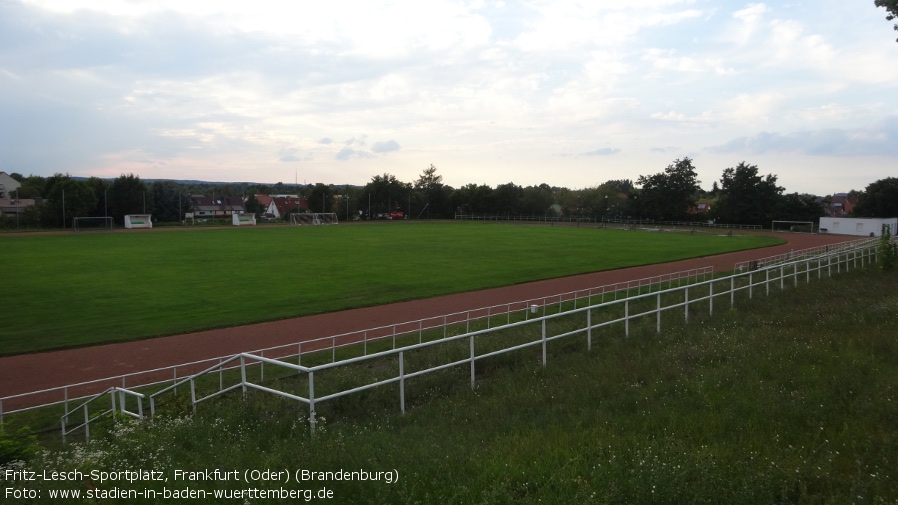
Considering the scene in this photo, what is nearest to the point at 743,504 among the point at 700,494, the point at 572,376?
the point at 700,494

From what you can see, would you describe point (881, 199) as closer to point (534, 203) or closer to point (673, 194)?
point (673, 194)

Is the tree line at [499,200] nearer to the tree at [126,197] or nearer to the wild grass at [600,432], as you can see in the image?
the tree at [126,197]

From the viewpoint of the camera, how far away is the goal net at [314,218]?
104 metres

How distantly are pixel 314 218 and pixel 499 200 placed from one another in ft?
120

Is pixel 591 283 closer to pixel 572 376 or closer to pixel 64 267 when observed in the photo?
pixel 572 376

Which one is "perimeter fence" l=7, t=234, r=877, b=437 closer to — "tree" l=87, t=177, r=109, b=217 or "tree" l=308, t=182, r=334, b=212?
"tree" l=87, t=177, r=109, b=217

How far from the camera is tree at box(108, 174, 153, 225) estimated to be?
3558 inches

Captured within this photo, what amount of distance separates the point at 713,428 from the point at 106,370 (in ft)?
55.0

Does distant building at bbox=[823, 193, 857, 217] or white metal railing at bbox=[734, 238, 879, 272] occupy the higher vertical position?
distant building at bbox=[823, 193, 857, 217]

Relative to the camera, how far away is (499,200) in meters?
122

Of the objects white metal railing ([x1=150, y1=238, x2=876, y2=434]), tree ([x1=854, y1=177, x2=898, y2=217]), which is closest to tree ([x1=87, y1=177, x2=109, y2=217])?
white metal railing ([x1=150, y1=238, x2=876, y2=434])

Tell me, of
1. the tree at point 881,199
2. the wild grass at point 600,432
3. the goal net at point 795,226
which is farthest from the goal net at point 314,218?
the wild grass at point 600,432

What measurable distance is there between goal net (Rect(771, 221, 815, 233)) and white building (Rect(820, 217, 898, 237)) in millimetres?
1948

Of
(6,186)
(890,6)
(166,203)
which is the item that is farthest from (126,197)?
(890,6)
